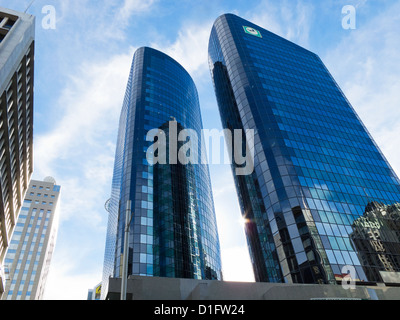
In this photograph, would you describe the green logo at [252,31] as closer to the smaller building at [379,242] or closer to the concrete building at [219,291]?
the smaller building at [379,242]

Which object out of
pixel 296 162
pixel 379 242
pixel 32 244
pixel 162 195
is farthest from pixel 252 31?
pixel 32 244

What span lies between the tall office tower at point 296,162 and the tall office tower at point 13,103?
46452 millimetres

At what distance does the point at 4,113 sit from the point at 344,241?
62406 millimetres

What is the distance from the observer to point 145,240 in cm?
6550

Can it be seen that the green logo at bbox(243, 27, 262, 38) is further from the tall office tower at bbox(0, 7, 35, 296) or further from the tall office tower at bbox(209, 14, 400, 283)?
the tall office tower at bbox(0, 7, 35, 296)

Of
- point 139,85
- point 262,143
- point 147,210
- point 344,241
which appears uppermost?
point 139,85

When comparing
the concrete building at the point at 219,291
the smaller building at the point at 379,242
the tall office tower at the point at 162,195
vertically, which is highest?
the tall office tower at the point at 162,195

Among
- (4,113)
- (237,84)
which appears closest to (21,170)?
(4,113)

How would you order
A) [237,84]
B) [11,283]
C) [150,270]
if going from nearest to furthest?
[150,270] < [237,84] < [11,283]

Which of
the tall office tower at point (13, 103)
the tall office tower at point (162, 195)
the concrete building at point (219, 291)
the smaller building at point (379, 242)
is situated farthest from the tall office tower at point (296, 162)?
the tall office tower at point (13, 103)

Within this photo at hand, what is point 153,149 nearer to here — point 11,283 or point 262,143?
point 262,143

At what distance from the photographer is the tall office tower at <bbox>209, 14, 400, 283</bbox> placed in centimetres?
4978

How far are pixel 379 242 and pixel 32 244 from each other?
145207 millimetres

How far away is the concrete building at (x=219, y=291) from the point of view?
28.7 meters
